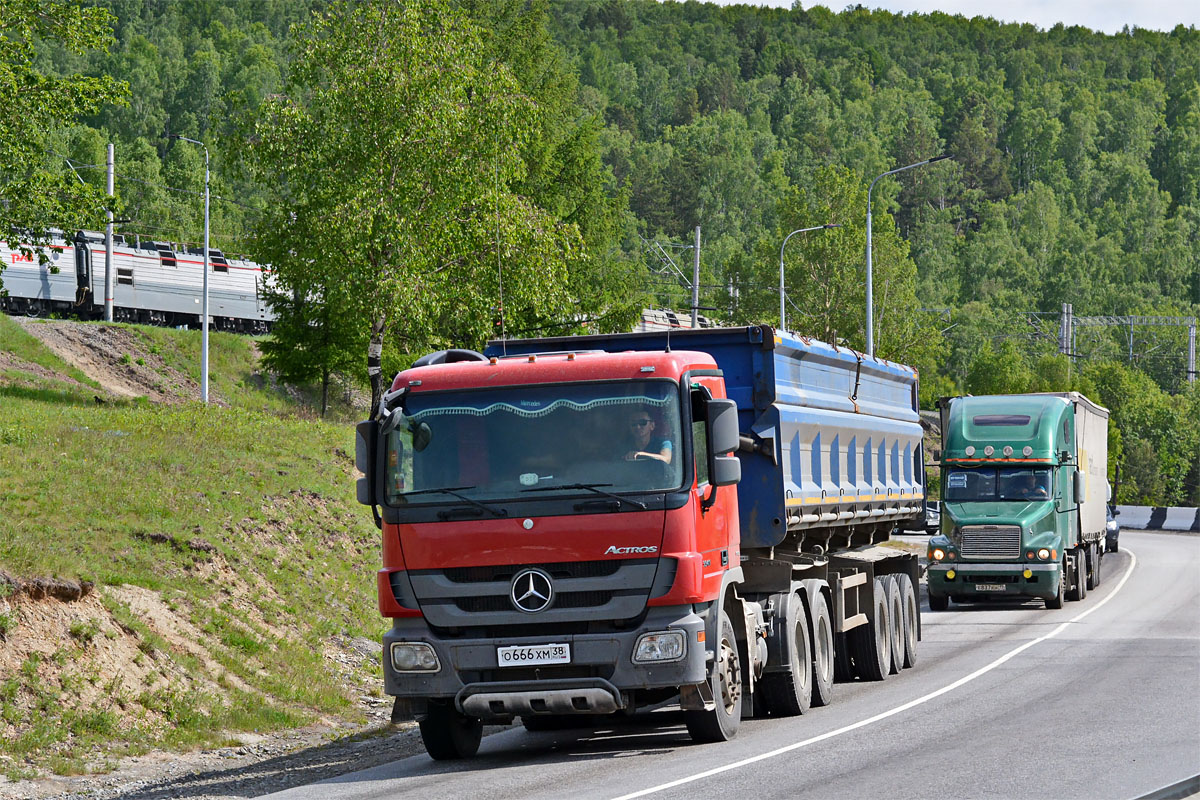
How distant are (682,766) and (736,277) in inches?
3311

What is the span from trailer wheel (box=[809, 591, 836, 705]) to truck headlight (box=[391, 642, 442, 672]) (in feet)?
15.8

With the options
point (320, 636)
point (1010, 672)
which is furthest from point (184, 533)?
point (1010, 672)

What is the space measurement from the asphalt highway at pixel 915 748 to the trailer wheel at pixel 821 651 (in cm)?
22

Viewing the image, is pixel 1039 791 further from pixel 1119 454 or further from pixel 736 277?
pixel 1119 454

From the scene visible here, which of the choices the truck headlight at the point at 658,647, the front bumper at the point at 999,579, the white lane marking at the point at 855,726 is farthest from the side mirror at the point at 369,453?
the front bumper at the point at 999,579

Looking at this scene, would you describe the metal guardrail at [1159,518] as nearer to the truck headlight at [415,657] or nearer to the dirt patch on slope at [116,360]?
the dirt patch on slope at [116,360]

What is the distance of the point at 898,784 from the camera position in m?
9.91

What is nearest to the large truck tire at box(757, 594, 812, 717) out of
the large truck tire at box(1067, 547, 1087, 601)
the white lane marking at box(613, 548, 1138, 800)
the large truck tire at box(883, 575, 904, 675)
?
the white lane marking at box(613, 548, 1138, 800)

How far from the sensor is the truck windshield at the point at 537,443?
36.0 feet

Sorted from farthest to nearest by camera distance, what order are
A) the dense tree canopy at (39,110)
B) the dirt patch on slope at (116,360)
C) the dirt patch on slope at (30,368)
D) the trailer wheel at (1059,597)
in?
the dirt patch on slope at (116,360)
the dirt patch on slope at (30,368)
the trailer wheel at (1059,597)
the dense tree canopy at (39,110)

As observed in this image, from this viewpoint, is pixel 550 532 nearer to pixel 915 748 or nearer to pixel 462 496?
pixel 462 496

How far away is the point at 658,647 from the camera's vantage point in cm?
1081

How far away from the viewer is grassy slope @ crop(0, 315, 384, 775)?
13430 millimetres

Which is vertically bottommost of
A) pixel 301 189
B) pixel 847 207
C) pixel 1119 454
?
pixel 1119 454
